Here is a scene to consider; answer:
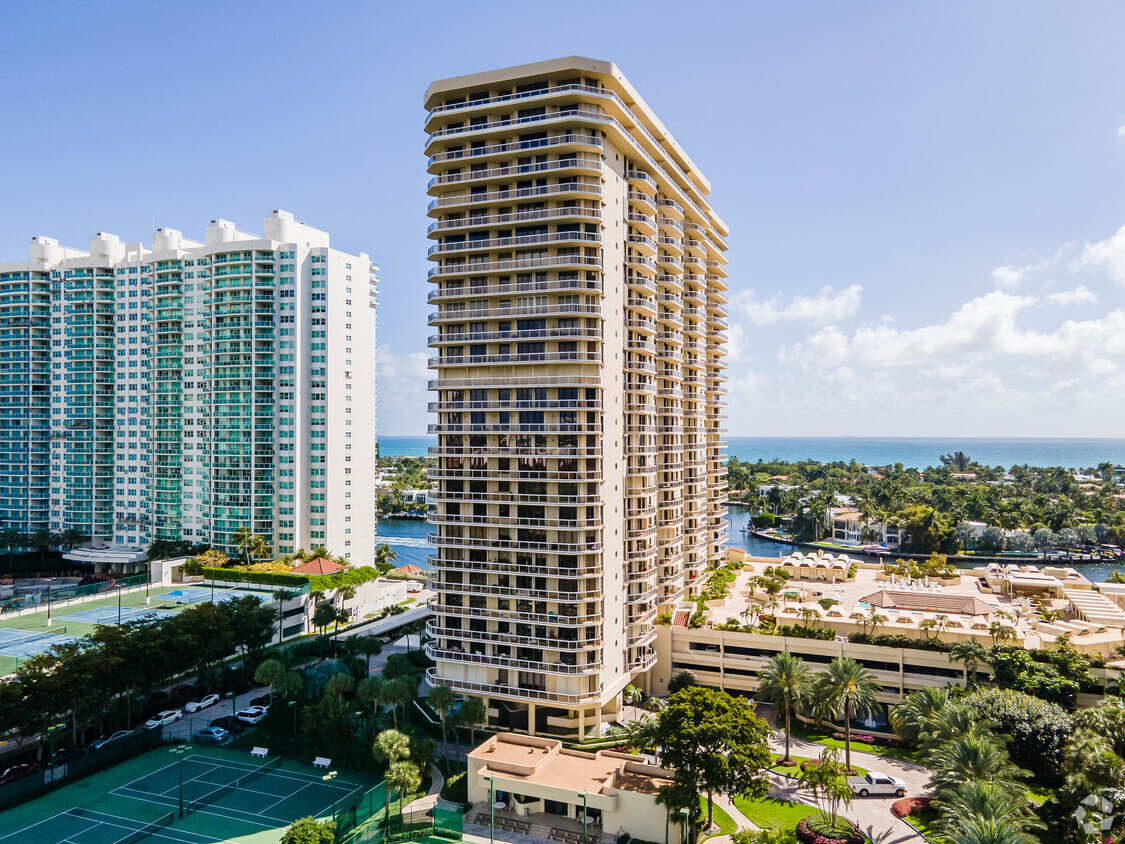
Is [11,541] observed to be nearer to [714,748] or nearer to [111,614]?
[111,614]

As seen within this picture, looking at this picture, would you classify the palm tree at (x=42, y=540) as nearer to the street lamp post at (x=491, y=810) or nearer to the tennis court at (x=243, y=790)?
the tennis court at (x=243, y=790)

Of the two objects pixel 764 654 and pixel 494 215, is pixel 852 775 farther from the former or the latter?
pixel 494 215

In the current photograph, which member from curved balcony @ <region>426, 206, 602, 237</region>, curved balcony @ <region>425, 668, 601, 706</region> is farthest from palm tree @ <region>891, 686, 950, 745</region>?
curved balcony @ <region>426, 206, 602, 237</region>

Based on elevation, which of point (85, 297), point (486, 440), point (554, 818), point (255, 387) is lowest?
point (554, 818)

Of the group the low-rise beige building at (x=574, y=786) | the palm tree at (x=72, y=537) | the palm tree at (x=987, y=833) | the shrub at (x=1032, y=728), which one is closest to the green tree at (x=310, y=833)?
the low-rise beige building at (x=574, y=786)

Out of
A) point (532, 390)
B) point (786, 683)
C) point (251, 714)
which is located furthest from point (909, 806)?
point (251, 714)

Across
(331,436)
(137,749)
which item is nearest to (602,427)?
(137,749)
